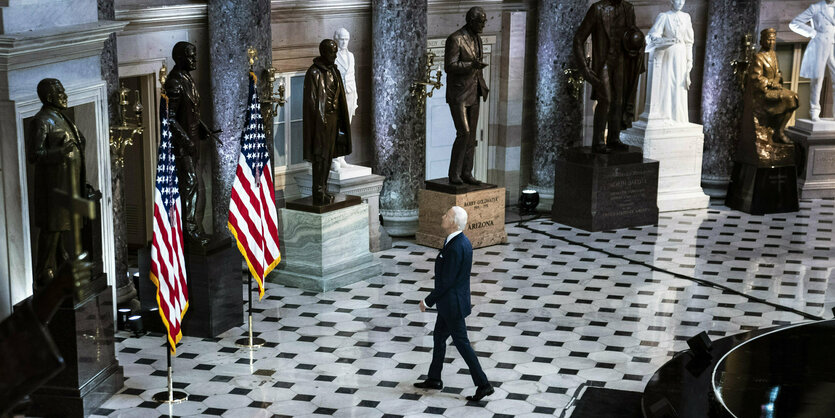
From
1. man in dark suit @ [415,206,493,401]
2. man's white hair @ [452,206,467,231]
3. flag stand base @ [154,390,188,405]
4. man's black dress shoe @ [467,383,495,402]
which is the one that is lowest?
flag stand base @ [154,390,188,405]

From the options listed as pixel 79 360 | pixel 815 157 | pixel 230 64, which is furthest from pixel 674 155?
pixel 79 360

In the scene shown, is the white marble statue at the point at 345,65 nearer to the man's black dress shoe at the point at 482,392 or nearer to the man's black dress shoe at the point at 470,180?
the man's black dress shoe at the point at 470,180

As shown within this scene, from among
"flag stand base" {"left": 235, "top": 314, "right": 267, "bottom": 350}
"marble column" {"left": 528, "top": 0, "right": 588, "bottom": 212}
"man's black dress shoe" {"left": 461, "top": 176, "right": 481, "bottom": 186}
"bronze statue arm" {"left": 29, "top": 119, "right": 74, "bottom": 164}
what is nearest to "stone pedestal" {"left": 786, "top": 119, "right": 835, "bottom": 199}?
"marble column" {"left": 528, "top": 0, "right": 588, "bottom": 212}

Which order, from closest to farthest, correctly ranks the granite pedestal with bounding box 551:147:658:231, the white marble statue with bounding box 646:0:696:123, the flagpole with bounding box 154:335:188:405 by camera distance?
the flagpole with bounding box 154:335:188:405 → the granite pedestal with bounding box 551:147:658:231 → the white marble statue with bounding box 646:0:696:123

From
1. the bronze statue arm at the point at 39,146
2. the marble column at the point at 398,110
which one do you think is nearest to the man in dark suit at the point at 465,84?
the marble column at the point at 398,110

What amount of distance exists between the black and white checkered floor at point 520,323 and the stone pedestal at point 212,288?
161 mm

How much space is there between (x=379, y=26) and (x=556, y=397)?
6.71 meters

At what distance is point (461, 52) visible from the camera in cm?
1380

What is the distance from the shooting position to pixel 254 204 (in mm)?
10859

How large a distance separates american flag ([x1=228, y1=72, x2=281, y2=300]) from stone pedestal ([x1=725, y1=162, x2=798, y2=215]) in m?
8.33

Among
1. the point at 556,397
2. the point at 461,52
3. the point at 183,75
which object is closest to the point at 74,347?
the point at 183,75

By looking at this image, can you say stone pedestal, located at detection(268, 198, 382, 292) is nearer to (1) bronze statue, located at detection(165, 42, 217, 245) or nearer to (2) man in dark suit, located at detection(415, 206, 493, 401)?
(1) bronze statue, located at detection(165, 42, 217, 245)

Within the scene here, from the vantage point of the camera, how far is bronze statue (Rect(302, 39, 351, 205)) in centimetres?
1227

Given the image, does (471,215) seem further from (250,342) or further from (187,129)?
(187,129)
